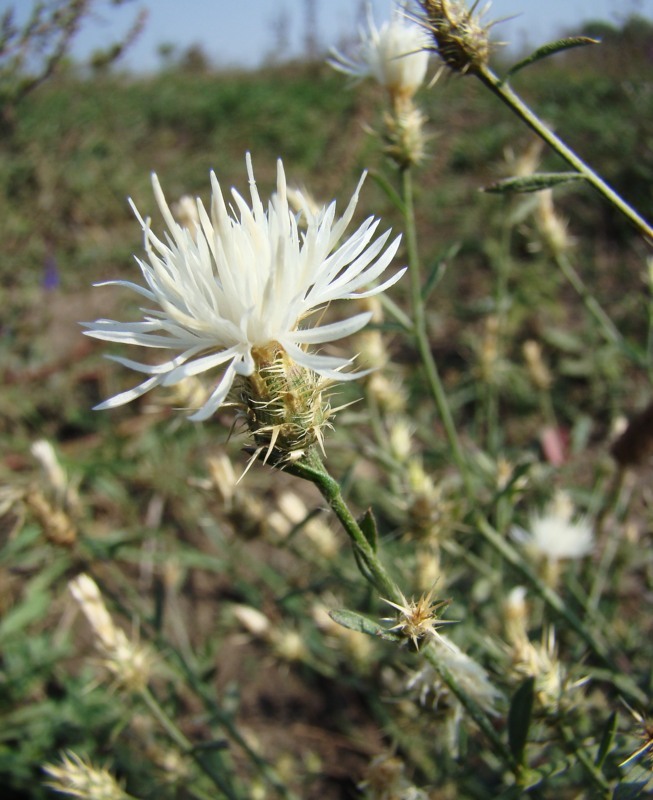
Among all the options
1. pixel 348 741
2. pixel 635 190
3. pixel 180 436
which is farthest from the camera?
pixel 635 190

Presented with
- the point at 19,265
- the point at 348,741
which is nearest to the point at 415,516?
the point at 348,741

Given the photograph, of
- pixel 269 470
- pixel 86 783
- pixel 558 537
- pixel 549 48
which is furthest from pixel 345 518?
pixel 269 470

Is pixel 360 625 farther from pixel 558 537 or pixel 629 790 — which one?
pixel 558 537

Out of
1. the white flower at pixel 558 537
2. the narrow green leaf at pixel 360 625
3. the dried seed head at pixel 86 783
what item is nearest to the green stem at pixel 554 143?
the narrow green leaf at pixel 360 625

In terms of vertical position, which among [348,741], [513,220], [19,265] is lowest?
[348,741]

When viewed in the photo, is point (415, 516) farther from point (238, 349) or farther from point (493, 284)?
point (493, 284)

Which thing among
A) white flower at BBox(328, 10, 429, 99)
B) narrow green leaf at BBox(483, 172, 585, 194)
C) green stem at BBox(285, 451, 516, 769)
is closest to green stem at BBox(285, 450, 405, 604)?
green stem at BBox(285, 451, 516, 769)

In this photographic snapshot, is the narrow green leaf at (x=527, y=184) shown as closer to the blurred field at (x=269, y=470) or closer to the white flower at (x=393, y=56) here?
the blurred field at (x=269, y=470)
